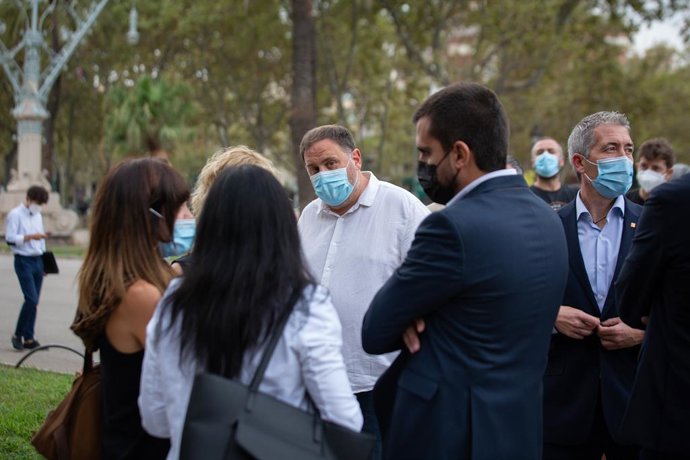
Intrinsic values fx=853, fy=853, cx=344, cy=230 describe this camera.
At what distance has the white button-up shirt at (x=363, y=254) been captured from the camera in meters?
4.22

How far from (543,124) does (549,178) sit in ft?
108

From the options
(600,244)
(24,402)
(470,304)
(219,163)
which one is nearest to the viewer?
(470,304)

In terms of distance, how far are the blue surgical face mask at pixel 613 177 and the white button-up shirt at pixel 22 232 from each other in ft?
26.5

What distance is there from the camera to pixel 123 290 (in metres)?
3.00

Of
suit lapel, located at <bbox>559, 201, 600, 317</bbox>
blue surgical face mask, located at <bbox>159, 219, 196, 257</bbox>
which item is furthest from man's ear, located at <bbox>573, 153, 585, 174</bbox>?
blue surgical face mask, located at <bbox>159, 219, 196, 257</bbox>

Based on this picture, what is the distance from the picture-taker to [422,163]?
2.99m

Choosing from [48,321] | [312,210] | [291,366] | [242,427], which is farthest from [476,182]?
[48,321]

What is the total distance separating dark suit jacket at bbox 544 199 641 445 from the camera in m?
3.75

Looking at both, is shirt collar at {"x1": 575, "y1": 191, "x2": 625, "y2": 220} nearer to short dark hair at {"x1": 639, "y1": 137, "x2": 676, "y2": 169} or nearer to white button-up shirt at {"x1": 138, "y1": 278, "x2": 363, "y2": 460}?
white button-up shirt at {"x1": 138, "y1": 278, "x2": 363, "y2": 460}

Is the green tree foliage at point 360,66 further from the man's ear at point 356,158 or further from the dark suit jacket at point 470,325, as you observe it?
the dark suit jacket at point 470,325

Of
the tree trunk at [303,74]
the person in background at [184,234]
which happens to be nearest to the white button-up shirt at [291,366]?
the person in background at [184,234]

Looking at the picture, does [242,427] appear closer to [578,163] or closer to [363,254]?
[363,254]

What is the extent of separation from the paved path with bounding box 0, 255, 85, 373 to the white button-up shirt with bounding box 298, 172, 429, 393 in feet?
12.5

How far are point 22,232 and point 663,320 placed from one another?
893 cm
